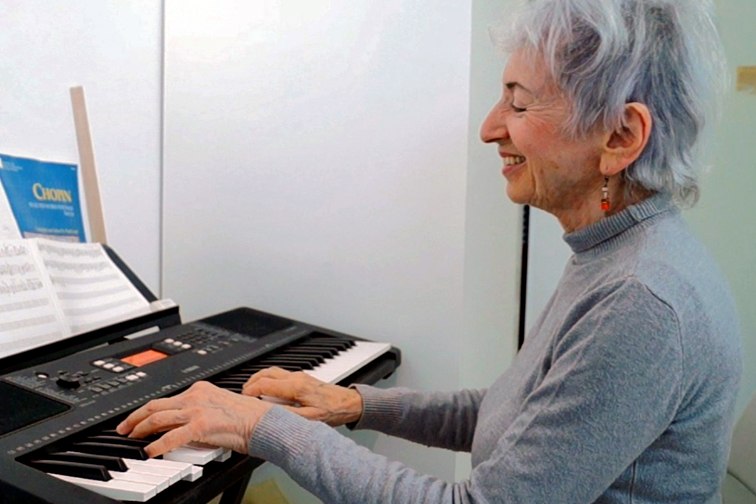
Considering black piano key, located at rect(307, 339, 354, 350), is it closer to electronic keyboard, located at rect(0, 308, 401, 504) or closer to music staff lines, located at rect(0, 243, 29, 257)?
electronic keyboard, located at rect(0, 308, 401, 504)

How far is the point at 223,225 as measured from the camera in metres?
1.61

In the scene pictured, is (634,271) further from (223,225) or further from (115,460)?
(223,225)

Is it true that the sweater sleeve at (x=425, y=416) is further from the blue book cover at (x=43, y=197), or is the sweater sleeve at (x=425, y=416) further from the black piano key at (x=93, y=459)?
the blue book cover at (x=43, y=197)

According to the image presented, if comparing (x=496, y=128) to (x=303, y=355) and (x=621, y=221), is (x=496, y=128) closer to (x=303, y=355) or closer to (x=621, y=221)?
(x=621, y=221)

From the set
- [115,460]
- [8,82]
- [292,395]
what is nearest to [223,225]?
[8,82]

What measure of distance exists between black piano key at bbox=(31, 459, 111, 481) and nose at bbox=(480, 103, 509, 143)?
2.10 feet

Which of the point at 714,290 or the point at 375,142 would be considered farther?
the point at 375,142

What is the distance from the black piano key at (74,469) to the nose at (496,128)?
0.64 metres

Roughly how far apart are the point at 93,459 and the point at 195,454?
0.11 m

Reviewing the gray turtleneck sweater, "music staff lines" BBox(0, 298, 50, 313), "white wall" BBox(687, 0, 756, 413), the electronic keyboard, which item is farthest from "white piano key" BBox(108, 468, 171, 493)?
"white wall" BBox(687, 0, 756, 413)

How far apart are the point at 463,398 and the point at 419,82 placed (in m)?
0.63

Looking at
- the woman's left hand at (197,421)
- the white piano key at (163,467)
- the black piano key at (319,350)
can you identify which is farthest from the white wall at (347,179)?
the white piano key at (163,467)

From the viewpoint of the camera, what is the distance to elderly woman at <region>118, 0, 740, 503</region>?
691mm

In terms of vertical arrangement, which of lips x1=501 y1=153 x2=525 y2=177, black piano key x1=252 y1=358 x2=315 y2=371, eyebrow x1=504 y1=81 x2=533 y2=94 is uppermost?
eyebrow x1=504 y1=81 x2=533 y2=94
